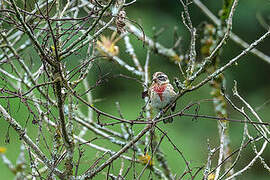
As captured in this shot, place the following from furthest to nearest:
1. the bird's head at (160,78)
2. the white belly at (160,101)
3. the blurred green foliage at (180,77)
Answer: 1. the blurred green foliage at (180,77)
2. the bird's head at (160,78)
3. the white belly at (160,101)

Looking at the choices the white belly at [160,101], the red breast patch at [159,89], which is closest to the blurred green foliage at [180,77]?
the red breast patch at [159,89]

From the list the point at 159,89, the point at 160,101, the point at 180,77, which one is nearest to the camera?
the point at 160,101

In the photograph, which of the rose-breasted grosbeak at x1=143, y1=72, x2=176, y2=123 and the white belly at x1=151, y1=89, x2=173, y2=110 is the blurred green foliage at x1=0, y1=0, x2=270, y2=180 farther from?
the white belly at x1=151, y1=89, x2=173, y2=110

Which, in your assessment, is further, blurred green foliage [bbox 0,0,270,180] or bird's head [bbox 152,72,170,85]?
blurred green foliage [bbox 0,0,270,180]

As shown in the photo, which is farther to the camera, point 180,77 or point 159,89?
point 180,77

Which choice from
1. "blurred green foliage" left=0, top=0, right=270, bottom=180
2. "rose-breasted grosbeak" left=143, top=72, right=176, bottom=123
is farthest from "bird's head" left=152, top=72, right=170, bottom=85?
"blurred green foliage" left=0, top=0, right=270, bottom=180

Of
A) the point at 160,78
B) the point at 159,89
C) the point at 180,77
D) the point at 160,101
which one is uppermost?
the point at 180,77

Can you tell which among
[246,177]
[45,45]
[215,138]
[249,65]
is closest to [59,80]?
[45,45]

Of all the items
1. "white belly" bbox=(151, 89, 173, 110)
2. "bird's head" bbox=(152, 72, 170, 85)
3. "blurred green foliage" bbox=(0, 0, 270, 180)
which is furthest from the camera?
"blurred green foliage" bbox=(0, 0, 270, 180)

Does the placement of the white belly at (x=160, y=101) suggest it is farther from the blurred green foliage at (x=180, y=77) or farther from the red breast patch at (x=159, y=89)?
the blurred green foliage at (x=180, y=77)

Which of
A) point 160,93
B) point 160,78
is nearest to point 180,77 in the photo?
point 160,78

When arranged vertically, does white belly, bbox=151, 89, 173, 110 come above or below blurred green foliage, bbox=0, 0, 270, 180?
below

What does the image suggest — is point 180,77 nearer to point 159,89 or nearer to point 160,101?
point 159,89

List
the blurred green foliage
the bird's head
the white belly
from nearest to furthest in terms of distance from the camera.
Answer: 1. the white belly
2. the bird's head
3. the blurred green foliage
